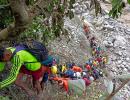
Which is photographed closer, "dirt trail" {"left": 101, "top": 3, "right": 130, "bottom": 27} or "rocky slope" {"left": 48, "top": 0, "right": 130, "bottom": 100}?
"rocky slope" {"left": 48, "top": 0, "right": 130, "bottom": 100}

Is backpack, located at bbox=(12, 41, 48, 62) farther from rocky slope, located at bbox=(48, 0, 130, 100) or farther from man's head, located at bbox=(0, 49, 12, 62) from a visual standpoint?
rocky slope, located at bbox=(48, 0, 130, 100)

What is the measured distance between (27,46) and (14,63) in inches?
19.3

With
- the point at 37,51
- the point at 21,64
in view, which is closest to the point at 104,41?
the point at 37,51

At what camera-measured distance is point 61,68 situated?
8102 mm

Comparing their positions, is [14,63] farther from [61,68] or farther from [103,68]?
[103,68]

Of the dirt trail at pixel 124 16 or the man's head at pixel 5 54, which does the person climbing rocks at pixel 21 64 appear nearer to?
the man's head at pixel 5 54

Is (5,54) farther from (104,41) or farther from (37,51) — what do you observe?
(104,41)

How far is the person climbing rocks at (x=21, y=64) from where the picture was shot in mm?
5043

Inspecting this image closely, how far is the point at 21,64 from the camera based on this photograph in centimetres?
517

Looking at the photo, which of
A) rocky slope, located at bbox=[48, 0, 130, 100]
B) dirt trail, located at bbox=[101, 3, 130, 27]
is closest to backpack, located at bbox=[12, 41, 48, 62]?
rocky slope, located at bbox=[48, 0, 130, 100]

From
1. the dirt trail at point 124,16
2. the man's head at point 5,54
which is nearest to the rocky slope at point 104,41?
the dirt trail at point 124,16

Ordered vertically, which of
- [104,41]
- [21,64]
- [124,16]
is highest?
[21,64]

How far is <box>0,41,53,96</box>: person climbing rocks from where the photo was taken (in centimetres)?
504

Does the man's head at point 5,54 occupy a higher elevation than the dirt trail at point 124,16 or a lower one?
higher
